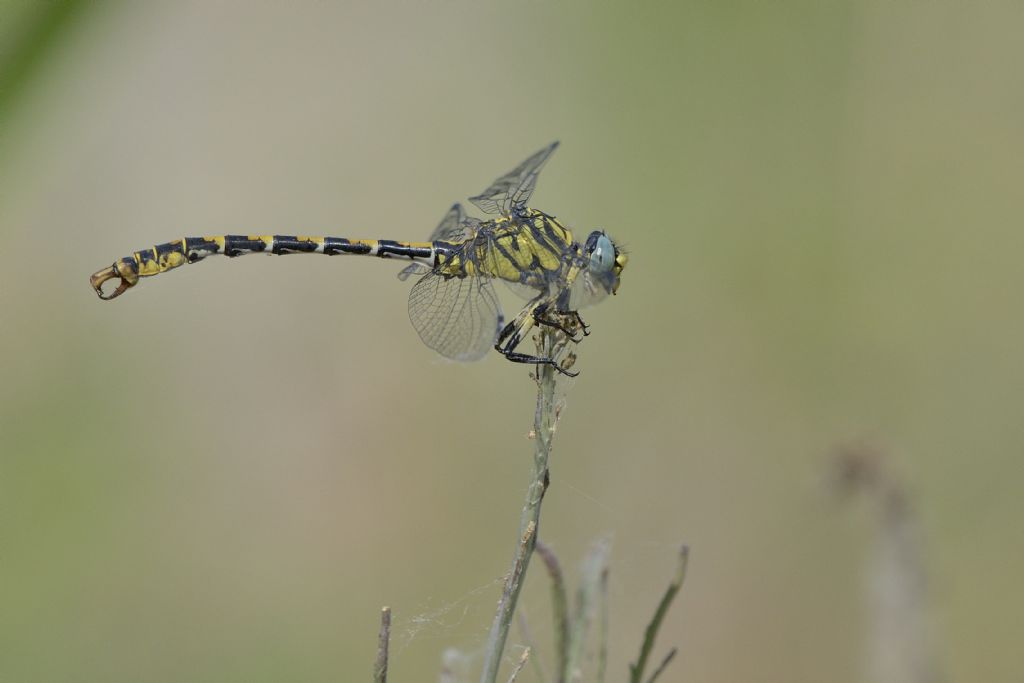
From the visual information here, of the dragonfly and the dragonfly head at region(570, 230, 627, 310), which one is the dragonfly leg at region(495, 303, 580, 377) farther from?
the dragonfly head at region(570, 230, 627, 310)

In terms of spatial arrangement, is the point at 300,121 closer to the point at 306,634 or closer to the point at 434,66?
the point at 434,66

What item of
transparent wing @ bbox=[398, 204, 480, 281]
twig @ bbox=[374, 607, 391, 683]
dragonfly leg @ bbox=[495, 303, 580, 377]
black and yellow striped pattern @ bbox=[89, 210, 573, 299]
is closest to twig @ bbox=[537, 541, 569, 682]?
twig @ bbox=[374, 607, 391, 683]

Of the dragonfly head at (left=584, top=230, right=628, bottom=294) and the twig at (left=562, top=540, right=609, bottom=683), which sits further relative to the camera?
the dragonfly head at (left=584, top=230, right=628, bottom=294)

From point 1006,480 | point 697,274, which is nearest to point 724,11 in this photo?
point 697,274

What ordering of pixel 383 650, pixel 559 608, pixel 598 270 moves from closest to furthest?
pixel 383 650 → pixel 559 608 → pixel 598 270

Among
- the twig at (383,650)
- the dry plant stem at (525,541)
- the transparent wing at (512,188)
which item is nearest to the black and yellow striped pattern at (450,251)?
the transparent wing at (512,188)

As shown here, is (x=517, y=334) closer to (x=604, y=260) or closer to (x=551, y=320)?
(x=604, y=260)

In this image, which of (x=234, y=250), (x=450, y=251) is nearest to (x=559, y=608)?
(x=450, y=251)
